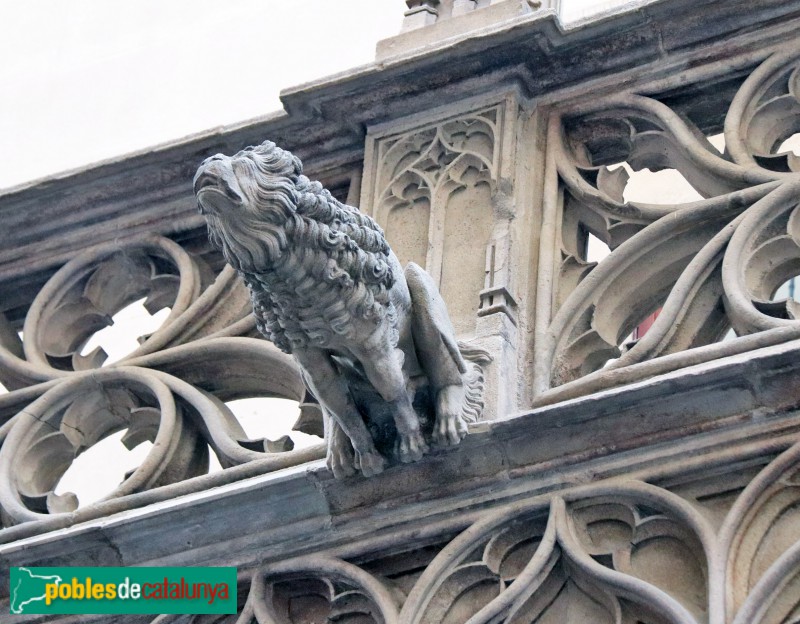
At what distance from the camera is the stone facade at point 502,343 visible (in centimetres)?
868

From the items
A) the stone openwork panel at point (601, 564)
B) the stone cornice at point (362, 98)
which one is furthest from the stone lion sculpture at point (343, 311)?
the stone cornice at point (362, 98)

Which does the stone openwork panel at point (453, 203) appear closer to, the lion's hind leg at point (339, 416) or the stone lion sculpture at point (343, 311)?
the stone lion sculpture at point (343, 311)

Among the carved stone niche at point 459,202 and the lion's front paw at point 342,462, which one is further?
the carved stone niche at point 459,202

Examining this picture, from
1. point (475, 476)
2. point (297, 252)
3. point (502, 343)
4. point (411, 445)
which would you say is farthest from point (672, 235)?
point (297, 252)

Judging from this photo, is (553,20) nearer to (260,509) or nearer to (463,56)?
(463,56)

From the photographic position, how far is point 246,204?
7.96 meters

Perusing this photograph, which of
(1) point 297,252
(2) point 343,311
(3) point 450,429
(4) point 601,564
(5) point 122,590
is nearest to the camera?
(1) point 297,252

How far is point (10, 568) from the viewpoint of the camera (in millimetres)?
9641

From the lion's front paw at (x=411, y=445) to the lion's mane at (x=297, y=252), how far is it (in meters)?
0.58

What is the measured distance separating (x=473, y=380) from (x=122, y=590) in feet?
5.17

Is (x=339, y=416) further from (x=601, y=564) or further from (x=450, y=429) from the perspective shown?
(x=601, y=564)

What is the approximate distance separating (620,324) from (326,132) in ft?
5.61

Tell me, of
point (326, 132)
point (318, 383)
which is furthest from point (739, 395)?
point (326, 132)

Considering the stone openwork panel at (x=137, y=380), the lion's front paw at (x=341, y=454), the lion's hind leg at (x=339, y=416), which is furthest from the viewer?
the stone openwork panel at (x=137, y=380)
